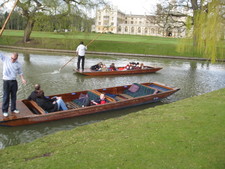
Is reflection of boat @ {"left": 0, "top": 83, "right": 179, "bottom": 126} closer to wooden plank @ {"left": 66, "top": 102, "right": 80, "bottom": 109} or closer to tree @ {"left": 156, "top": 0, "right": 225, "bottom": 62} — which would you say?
wooden plank @ {"left": 66, "top": 102, "right": 80, "bottom": 109}

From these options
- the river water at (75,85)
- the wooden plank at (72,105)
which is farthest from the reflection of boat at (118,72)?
the wooden plank at (72,105)

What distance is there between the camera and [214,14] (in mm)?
11273

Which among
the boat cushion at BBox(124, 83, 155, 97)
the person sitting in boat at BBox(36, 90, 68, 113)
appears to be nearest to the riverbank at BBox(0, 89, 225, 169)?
the person sitting in boat at BBox(36, 90, 68, 113)

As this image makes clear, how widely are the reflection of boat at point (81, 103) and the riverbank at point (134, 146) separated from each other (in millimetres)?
1122

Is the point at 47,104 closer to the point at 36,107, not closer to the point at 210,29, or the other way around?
the point at 36,107

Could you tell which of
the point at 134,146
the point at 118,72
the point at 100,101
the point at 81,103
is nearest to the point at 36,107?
the point at 81,103

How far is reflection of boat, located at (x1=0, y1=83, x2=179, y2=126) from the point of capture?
673cm

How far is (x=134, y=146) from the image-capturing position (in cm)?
487

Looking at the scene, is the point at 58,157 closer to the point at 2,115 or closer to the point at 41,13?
the point at 2,115

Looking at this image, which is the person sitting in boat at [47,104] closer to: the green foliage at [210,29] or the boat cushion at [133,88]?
the boat cushion at [133,88]

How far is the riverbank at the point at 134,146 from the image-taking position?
13.7ft

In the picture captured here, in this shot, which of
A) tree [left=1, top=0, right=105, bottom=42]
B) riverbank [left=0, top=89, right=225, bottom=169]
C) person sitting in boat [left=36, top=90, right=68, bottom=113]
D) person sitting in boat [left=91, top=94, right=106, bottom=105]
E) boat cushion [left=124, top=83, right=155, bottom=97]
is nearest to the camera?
riverbank [left=0, top=89, right=225, bottom=169]

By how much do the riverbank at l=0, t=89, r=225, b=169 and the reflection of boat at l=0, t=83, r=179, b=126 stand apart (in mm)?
1122

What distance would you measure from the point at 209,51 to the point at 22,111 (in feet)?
30.2
